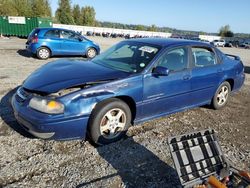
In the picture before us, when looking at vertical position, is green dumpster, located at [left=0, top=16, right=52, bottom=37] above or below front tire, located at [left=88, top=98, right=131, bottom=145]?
above

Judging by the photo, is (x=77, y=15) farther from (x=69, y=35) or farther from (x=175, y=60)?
(x=175, y=60)

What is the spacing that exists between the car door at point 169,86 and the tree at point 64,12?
64.1 metres

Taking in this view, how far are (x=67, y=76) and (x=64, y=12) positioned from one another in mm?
64875

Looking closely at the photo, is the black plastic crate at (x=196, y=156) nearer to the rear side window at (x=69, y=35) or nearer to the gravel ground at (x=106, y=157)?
the gravel ground at (x=106, y=157)

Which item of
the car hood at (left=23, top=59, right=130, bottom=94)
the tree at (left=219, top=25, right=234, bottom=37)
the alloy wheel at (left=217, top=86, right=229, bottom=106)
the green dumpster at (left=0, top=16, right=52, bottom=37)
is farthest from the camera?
the tree at (left=219, top=25, right=234, bottom=37)

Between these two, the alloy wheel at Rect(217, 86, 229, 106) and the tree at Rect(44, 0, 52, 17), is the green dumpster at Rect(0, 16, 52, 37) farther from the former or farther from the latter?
the tree at Rect(44, 0, 52, 17)

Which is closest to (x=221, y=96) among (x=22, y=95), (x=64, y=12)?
(x=22, y=95)

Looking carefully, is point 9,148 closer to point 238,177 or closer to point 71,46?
point 238,177

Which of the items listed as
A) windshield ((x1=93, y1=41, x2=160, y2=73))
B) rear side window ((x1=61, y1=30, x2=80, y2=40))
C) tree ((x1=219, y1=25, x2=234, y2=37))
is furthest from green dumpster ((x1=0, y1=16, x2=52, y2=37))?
tree ((x1=219, y1=25, x2=234, y2=37))

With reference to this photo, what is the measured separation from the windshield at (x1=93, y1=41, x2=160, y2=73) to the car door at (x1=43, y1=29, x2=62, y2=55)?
24.4ft

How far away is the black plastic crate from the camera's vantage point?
2867 mm

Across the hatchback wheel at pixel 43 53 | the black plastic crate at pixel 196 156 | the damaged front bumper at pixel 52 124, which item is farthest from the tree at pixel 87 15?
the black plastic crate at pixel 196 156

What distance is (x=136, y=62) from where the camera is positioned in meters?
4.46

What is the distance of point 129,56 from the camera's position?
4773 millimetres
